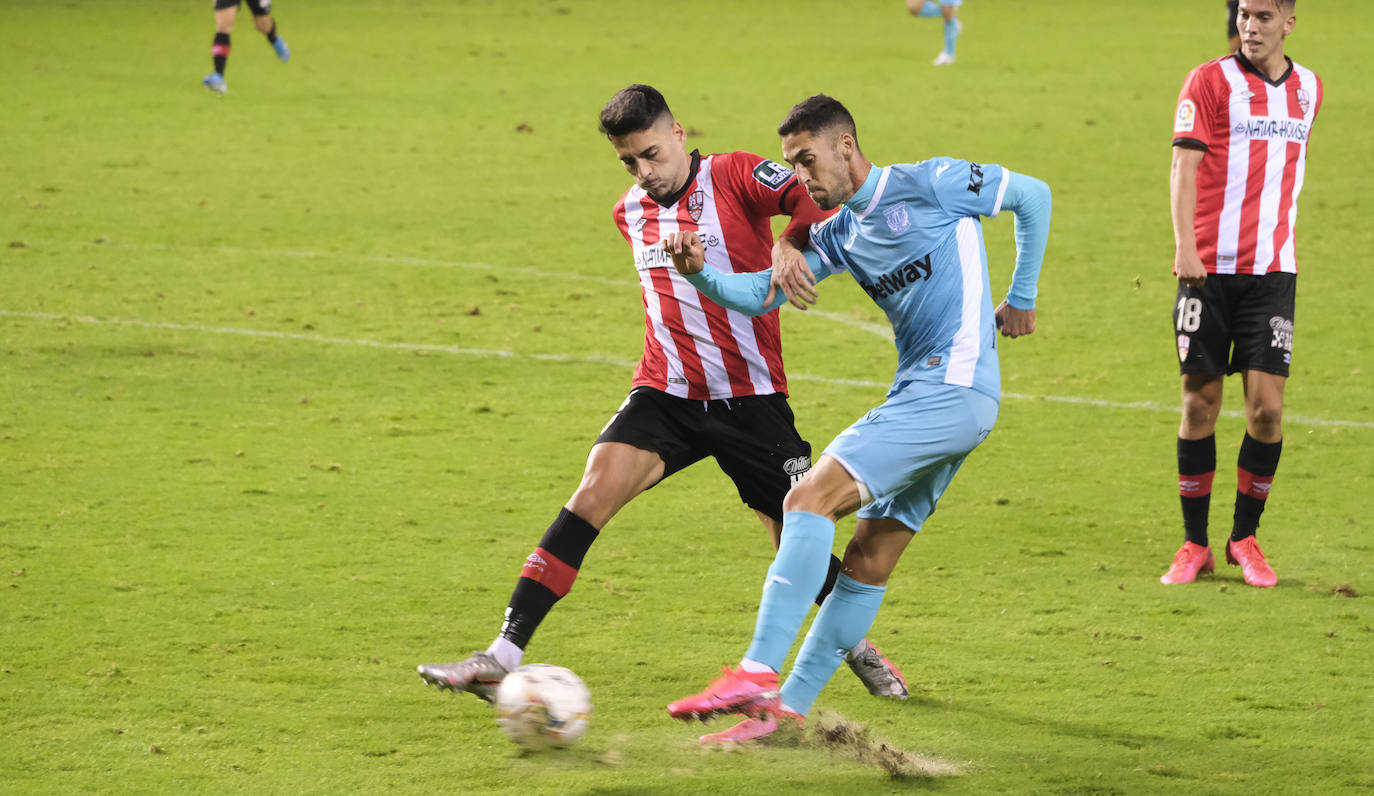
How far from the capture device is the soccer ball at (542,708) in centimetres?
431

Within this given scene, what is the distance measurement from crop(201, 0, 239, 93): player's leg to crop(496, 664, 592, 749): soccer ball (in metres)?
14.6

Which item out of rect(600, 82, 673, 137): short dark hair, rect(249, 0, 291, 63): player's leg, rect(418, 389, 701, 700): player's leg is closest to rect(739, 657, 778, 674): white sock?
rect(418, 389, 701, 700): player's leg

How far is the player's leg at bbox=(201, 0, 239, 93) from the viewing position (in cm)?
1752

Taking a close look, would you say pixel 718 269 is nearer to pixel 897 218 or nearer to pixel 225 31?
pixel 897 218

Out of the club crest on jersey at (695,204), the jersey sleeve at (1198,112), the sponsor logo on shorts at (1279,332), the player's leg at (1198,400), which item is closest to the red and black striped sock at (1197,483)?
the player's leg at (1198,400)

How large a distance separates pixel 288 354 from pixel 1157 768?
259 inches

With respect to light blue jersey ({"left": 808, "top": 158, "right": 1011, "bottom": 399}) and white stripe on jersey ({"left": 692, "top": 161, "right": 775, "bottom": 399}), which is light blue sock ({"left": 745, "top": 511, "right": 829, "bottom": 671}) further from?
white stripe on jersey ({"left": 692, "top": 161, "right": 775, "bottom": 399})

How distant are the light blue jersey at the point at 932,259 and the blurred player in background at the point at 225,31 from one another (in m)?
14.5

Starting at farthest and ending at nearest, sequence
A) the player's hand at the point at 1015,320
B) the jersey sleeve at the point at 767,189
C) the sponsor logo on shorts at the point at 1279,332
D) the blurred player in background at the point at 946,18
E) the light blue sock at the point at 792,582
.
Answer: the blurred player in background at the point at 946,18 → the sponsor logo on shorts at the point at 1279,332 → the jersey sleeve at the point at 767,189 → the player's hand at the point at 1015,320 → the light blue sock at the point at 792,582

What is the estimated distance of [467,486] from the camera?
7414mm

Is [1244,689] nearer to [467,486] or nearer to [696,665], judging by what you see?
[696,665]

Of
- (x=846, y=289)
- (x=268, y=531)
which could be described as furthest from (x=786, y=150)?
(x=846, y=289)

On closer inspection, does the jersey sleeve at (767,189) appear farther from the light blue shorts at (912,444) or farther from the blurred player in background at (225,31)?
the blurred player in background at (225,31)

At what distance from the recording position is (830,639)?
4.46 metres
